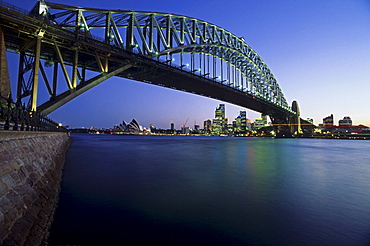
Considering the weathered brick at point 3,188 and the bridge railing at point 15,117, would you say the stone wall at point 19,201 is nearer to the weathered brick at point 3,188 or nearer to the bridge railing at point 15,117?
the weathered brick at point 3,188

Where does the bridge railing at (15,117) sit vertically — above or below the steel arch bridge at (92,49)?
below

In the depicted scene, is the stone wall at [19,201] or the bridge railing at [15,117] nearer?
the stone wall at [19,201]

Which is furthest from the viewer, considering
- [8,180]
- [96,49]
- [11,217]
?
[96,49]

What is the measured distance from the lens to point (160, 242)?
12.5 feet

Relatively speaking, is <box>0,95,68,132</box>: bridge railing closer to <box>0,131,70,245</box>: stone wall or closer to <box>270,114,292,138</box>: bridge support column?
<box>0,131,70,245</box>: stone wall

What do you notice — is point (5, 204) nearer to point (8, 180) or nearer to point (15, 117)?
point (8, 180)

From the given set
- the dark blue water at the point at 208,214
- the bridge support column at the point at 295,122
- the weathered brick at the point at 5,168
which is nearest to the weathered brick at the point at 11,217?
the weathered brick at the point at 5,168

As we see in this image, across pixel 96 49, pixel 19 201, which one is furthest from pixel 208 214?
pixel 96 49

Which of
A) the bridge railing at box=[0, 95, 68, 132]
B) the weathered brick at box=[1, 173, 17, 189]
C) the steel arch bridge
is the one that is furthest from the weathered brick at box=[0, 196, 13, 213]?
the steel arch bridge

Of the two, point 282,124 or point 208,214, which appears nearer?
point 208,214

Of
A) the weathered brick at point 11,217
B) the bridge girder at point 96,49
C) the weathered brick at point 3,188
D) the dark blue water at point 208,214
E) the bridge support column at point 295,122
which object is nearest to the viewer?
the weathered brick at point 11,217

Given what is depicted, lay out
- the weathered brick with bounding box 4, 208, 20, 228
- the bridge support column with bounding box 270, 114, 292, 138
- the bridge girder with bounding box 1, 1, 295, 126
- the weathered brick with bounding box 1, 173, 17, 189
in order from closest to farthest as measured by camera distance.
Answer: the weathered brick with bounding box 4, 208, 20, 228 → the weathered brick with bounding box 1, 173, 17, 189 → the bridge girder with bounding box 1, 1, 295, 126 → the bridge support column with bounding box 270, 114, 292, 138

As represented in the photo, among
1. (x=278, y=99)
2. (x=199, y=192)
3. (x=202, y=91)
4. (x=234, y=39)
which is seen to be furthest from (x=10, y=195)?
(x=278, y=99)

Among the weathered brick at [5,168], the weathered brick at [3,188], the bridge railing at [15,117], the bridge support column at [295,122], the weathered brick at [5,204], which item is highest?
the bridge support column at [295,122]
